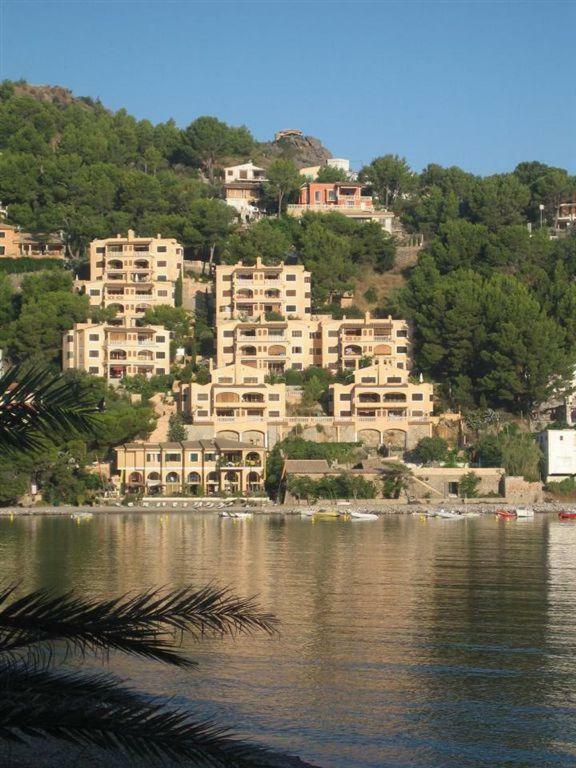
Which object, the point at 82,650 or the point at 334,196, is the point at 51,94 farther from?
the point at 82,650

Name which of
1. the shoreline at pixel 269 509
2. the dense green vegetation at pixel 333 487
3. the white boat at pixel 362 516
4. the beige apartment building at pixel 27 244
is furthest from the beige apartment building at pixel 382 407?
the beige apartment building at pixel 27 244

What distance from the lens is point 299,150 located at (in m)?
127

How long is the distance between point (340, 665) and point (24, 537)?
2791 centimetres

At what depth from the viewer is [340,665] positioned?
22.5 m

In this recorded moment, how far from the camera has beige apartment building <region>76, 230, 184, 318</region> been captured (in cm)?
7319

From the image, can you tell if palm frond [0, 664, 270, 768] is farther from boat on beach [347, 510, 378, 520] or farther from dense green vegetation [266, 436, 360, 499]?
dense green vegetation [266, 436, 360, 499]

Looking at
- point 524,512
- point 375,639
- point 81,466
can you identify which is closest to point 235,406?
point 81,466

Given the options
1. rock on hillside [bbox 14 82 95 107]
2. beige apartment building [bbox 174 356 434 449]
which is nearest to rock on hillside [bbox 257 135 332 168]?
rock on hillside [bbox 14 82 95 107]

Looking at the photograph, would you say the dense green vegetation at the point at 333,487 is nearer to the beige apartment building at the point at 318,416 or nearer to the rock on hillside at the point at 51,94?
the beige apartment building at the point at 318,416

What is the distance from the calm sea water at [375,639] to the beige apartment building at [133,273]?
968 inches

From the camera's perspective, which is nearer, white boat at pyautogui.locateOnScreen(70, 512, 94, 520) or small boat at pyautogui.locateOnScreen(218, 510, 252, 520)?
small boat at pyautogui.locateOnScreen(218, 510, 252, 520)

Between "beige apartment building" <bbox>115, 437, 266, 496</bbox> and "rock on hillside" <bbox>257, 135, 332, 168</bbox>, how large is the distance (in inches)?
2328

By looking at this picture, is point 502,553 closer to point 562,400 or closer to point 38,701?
point 562,400

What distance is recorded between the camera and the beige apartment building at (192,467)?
63.6 meters
